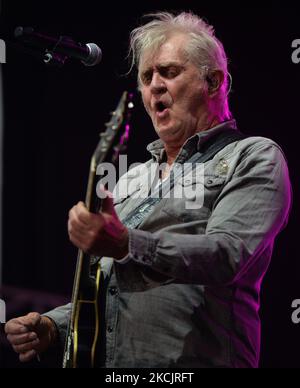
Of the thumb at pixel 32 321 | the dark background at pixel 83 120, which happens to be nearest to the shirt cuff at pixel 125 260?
the thumb at pixel 32 321

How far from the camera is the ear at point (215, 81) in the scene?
8.95 ft

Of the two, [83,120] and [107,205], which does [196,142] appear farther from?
[83,120]

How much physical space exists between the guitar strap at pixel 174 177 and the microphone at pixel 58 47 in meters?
0.54

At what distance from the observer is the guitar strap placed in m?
2.43

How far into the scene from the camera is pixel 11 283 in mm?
5531

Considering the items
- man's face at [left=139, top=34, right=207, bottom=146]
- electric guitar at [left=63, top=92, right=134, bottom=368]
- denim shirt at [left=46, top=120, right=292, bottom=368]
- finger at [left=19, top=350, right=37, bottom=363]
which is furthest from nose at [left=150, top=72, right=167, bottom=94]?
finger at [left=19, top=350, right=37, bottom=363]

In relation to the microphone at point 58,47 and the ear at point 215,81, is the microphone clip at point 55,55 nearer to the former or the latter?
the microphone at point 58,47

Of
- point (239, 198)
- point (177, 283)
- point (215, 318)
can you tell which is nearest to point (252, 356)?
point (215, 318)

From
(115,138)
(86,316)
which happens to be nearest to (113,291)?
(86,316)

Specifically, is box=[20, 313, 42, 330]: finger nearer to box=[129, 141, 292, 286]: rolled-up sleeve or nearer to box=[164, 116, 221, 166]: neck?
box=[129, 141, 292, 286]: rolled-up sleeve

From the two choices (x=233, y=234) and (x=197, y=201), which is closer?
(x=233, y=234)

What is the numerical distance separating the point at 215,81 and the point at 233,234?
91 centimetres

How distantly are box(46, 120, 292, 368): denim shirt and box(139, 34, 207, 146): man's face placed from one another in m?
0.34

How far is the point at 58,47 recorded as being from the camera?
2.20m
